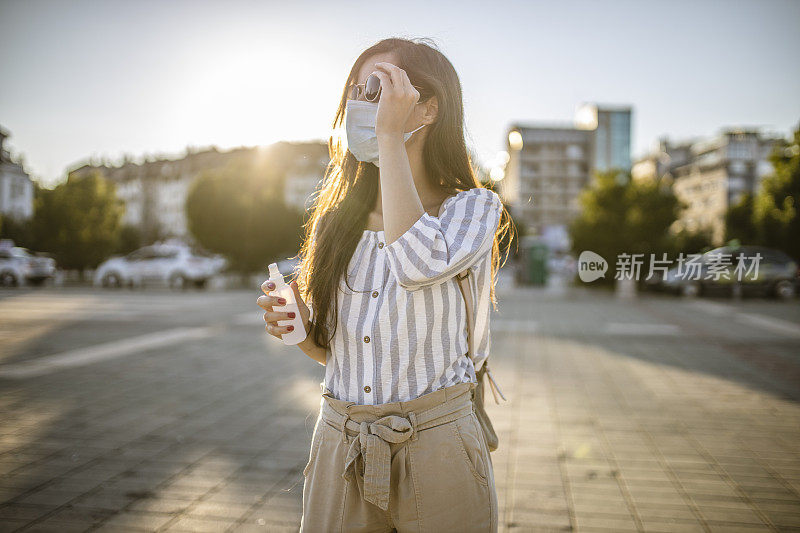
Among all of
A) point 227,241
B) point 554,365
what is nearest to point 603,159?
point 227,241

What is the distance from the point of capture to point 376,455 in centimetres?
137

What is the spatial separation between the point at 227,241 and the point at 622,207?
52.4 feet

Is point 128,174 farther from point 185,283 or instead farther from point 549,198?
point 549,198

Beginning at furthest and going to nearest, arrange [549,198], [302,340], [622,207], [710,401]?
[549,198], [622,207], [710,401], [302,340]

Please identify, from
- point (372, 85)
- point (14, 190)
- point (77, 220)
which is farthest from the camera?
point (77, 220)

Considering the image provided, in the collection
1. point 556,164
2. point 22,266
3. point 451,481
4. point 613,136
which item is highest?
point 613,136

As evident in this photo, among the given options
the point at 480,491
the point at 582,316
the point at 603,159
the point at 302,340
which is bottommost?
the point at 582,316

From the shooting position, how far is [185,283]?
78.1ft

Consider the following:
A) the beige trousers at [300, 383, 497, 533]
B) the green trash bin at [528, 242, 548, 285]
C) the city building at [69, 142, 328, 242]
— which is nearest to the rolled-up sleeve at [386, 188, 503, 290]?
the beige trousers at [300, 383, 497, 533]

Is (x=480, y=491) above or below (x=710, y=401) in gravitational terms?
above

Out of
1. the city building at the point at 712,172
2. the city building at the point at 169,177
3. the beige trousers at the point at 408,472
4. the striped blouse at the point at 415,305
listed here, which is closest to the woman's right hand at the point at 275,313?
the striped blouse at the point at 415,305

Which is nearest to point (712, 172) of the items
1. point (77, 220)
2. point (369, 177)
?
point (77, 220)

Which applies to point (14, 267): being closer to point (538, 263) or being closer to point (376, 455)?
point (376, 455)

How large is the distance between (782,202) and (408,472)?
6.10 metres
